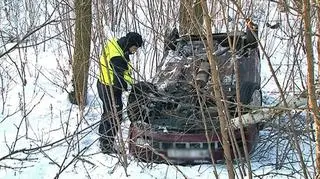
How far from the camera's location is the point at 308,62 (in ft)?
7.88

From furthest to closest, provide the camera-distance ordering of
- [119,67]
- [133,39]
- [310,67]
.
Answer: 1. [133,39]
2. [119,67]
3. [310,67]

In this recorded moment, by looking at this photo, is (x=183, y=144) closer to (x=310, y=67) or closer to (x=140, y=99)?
(x=140, y=99)

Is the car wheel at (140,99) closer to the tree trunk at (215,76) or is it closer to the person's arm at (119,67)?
the person's arm at (119,67)

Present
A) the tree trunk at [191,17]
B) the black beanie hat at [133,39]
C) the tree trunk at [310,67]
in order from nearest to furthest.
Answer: the tree trunk at [310,67] < the tree trunk at [191,17] < the black beanie hat at [133,39]

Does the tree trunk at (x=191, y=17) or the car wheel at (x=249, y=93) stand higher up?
the tree trunk at (x=191, y=17)

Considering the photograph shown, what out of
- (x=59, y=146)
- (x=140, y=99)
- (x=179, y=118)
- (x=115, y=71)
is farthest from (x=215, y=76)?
(x=115, y=71)

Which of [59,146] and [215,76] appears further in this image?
[59,146]

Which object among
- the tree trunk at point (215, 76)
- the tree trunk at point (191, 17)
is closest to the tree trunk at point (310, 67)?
the tree trunk at point (215, 76)

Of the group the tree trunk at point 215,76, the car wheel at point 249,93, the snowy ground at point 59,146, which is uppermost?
the tree trunk at point 215,76

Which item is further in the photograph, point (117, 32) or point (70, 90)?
point (117, 32)

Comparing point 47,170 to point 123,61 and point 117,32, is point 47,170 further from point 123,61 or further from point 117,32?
point 117,32

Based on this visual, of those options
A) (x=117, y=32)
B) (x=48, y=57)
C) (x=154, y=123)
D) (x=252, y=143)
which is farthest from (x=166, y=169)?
(x=48, y=57)

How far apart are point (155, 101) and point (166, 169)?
0.74 m

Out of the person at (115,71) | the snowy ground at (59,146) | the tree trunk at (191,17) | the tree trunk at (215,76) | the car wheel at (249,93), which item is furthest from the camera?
the person at (115,71)
